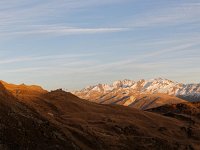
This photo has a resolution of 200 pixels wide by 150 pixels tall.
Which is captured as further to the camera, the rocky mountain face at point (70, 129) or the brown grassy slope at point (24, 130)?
the rocky mountain face at point (70, 129)

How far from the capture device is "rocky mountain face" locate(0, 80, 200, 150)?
48231mm

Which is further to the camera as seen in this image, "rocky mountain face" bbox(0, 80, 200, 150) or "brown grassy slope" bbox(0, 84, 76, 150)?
"rocky mountain face" bbox(0, 80, 200, 150)

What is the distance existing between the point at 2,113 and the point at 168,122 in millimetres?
64651

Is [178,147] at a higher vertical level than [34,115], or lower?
lower

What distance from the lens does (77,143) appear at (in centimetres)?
5469

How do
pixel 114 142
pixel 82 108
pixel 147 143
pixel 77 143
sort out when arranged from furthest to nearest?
pixel 82 108, pixel 147 143, pixel 114 142, pixel 77 143

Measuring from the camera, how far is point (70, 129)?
59719mm

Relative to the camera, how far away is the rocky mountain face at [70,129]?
158ft

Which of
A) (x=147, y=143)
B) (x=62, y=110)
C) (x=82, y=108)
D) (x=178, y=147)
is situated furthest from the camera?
(x=82, y=108)

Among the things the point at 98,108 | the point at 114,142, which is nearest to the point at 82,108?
the point at 98,108

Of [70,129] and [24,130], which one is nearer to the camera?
[24,130]

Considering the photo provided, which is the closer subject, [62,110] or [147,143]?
[147,143]

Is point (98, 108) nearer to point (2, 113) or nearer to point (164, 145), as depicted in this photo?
point (164, 145)

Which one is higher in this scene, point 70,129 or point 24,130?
point 24,130
